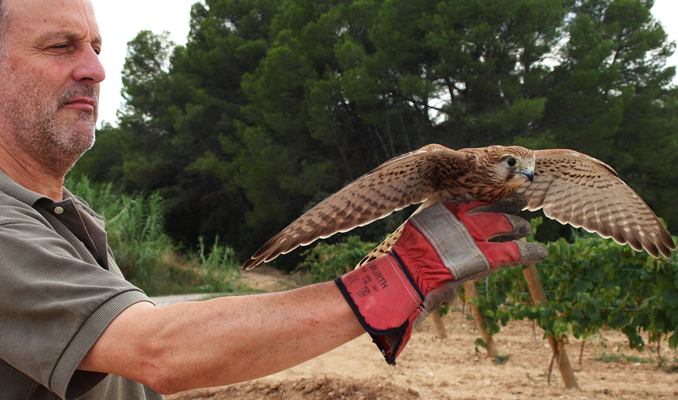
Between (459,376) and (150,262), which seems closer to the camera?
(459,376)

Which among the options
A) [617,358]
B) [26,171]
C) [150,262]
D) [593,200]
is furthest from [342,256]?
[26,171]

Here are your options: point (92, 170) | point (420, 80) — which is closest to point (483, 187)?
point (420, 80)

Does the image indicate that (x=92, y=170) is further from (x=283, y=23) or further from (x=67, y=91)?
(x=67, y=91)

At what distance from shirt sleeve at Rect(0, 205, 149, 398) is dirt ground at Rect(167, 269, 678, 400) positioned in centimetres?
298

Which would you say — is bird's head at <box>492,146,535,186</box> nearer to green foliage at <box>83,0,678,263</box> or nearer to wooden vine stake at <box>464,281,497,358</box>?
wooden vine stake at <box>464,281,497,358</box>

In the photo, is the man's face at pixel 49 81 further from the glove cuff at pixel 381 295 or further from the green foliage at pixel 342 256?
the green foliage at pixel 342 256

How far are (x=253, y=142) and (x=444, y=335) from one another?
1285cm

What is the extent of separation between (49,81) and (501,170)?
204cm

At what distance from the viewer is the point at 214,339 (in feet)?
3.36

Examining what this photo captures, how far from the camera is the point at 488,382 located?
4.51 m

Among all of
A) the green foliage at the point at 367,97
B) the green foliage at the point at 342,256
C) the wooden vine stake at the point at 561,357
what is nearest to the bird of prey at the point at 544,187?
the wooden vine stake at the point at 561,357

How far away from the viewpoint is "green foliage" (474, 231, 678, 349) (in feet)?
13.6

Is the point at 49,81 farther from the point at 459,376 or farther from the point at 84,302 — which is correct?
the point at 459,376

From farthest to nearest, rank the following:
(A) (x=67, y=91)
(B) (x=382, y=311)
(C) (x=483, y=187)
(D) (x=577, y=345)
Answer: (D) (x=577, y=345), (C) (x=483, y=187), (A) (x=67, y=91), (B) (x=382, y=311)
